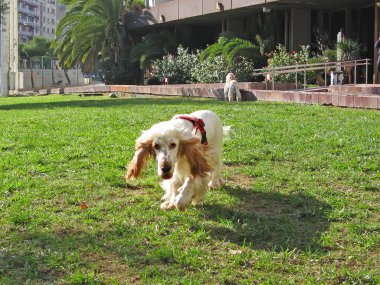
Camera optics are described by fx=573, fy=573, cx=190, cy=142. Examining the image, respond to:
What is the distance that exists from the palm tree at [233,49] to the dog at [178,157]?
18344 mm

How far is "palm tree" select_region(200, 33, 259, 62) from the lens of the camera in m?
23.1

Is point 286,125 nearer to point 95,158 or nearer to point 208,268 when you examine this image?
point 95,158

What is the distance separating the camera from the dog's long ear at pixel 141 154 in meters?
4.66

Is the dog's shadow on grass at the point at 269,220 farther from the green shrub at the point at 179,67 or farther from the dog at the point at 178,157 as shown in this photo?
→ the green shrub at the point at 179,67

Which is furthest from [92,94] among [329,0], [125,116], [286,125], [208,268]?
[208,268]

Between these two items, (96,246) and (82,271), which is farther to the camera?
(96,246)

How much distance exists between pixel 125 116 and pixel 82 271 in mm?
8676

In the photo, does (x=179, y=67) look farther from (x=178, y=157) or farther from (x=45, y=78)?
(x=45, y=78)

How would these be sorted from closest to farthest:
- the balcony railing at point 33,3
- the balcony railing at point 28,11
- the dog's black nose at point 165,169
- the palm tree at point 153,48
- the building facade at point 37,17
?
the dog's black nose at point 165,169 < the palm tree at point 153,48 < the balcony railing at point 28,11 < the building facade at point 37,17 < the balcony railing at point 33,3

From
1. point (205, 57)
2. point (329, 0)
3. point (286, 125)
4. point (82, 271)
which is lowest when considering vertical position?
point (82, 271)

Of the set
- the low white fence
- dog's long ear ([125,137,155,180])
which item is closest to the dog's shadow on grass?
dog's long ear ([125,137,155,180])

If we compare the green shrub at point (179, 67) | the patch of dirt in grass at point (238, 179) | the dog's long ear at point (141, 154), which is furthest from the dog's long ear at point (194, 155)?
the green shrub at point (179, 67)

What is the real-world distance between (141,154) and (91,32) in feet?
93.9

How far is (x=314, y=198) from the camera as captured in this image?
199 inches
